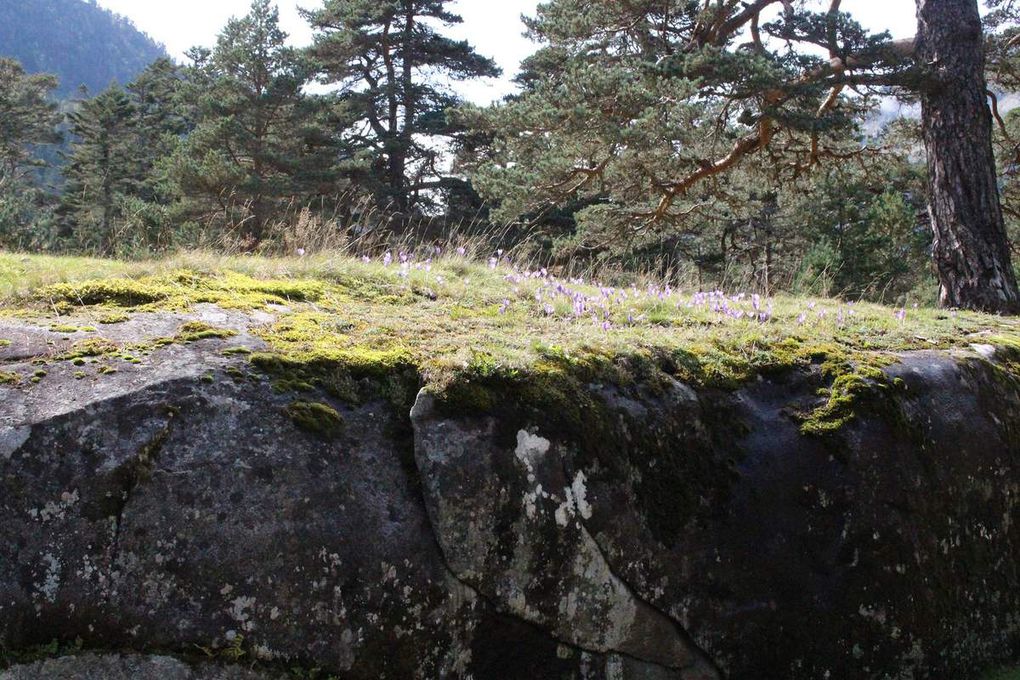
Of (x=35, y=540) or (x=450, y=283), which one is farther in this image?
(x=450, y=283)

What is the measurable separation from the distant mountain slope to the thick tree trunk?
18941 centimetres

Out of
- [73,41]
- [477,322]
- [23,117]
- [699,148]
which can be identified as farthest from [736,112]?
[73,41]

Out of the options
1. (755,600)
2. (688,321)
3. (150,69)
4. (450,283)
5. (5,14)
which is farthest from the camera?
(5,14)

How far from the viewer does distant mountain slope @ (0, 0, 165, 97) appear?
171 m

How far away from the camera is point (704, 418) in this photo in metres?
3.56

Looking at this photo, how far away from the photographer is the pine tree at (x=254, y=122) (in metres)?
21.1

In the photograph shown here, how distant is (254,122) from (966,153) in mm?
19413

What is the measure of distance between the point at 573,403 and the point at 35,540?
200cm

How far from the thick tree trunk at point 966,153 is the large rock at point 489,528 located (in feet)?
18.5

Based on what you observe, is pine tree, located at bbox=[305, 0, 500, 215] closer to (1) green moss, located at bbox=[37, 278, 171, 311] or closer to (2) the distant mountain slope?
(1) green moss, located at bbox=[37, 278, 171, 311]

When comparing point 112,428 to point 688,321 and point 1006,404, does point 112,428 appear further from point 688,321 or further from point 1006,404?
point 1006,404

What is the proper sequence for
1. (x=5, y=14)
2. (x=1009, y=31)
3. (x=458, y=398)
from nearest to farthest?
(x=458, y=398) < (x=1009, y=31) < (x=5, y=14)

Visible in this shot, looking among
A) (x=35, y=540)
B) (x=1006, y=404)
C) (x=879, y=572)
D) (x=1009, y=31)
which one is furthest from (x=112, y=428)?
(x=1009, y=31)

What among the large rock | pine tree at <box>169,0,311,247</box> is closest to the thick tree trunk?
the large rock
